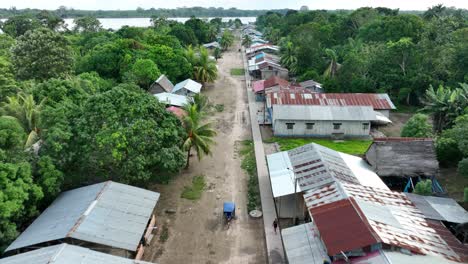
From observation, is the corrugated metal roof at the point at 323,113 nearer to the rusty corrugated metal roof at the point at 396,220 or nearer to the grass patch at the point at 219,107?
the grass patch at the point at 219,107

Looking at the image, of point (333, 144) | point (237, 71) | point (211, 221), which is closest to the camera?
point (211, 221)

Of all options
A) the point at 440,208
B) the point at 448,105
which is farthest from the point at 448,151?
the point at 440,208

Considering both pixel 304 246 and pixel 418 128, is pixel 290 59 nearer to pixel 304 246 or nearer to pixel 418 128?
pixel 418 128

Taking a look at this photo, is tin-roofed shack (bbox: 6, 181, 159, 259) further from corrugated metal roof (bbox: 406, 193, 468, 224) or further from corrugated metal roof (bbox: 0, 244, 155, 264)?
corrugated metal roof (bbox: 406, 193, 468, 224)

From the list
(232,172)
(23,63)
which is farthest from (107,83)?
(232,172)

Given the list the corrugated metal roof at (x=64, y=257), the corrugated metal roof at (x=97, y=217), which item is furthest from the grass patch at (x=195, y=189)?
the corrugated metal roof at (x=64, y=257)
